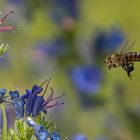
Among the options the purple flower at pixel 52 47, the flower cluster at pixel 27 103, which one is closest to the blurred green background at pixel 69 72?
the purple flower at pixel 52 47

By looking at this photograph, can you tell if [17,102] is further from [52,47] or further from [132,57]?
[52,47]

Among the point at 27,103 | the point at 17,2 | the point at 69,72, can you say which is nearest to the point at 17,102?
the point at 27,103

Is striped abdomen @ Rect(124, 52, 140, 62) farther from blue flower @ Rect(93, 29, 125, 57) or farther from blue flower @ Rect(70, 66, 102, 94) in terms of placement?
blue flower @ Rect(70, 66, 102, 94)

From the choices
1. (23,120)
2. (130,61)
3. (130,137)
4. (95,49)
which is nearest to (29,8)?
(95,49)

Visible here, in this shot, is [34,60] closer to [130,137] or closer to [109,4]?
[130,137]

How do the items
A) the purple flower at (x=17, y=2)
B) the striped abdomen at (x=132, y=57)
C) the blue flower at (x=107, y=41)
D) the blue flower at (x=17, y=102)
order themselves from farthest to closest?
the purple flower at (x=17, y=2)
the blue flower at (x=107, y=41)
the striped abdomen at (x=132, y=57)
the blue flower at (x=17, y=102)

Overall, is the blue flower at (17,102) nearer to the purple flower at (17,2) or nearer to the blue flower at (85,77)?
the blue flower at (85,77)

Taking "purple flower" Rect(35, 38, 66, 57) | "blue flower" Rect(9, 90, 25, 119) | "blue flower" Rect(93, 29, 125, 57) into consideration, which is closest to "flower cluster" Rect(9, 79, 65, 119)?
"blue flower" Rect(9, 90, 25, 119)
